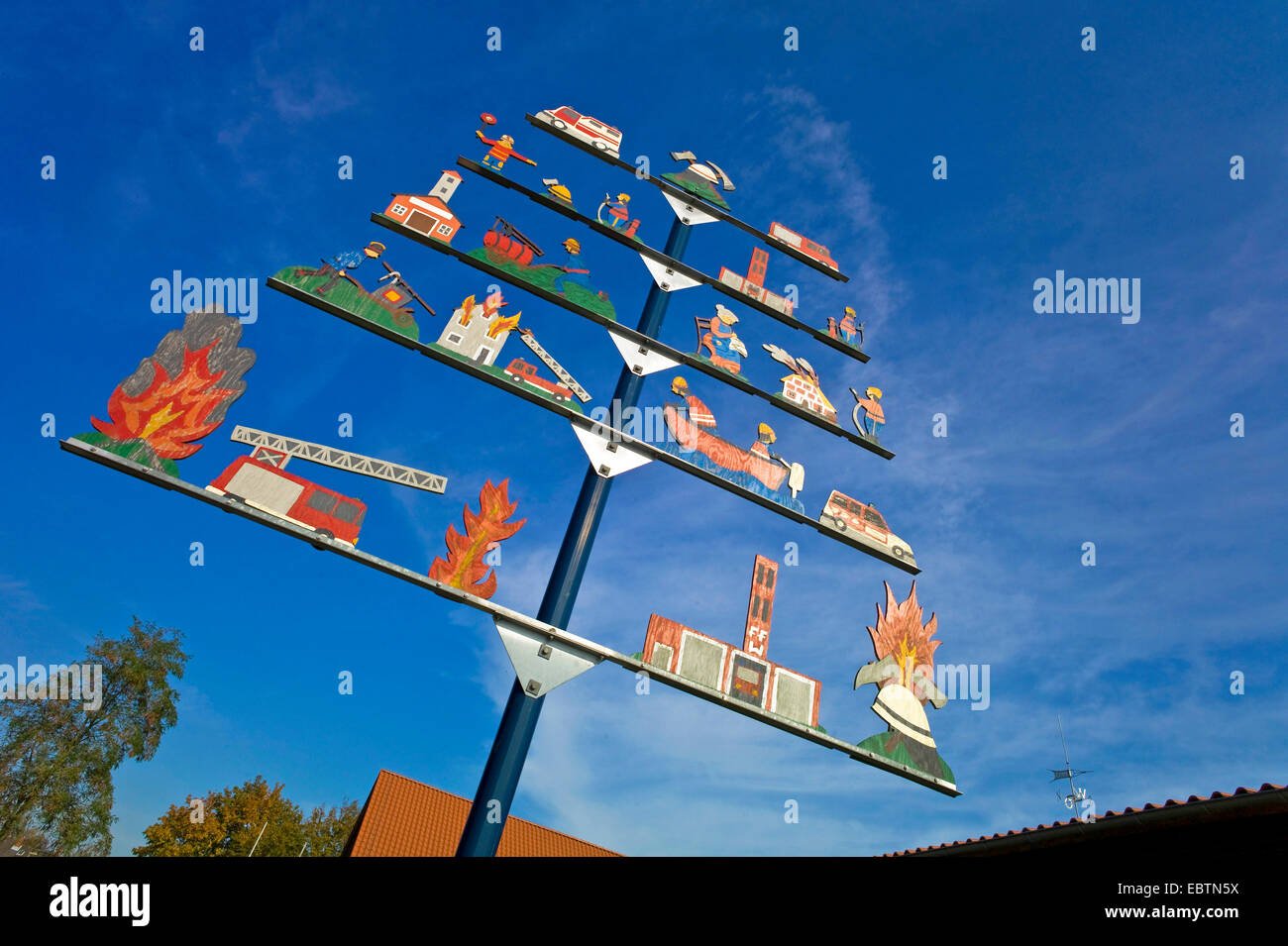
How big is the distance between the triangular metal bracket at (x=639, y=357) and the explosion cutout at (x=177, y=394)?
3.70 meters

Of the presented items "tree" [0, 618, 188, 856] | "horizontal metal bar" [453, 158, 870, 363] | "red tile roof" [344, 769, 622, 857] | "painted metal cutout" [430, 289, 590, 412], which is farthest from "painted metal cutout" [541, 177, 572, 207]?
"tree" [0, 618, 188, 856]

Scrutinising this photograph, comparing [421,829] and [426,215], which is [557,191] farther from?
[421,829]

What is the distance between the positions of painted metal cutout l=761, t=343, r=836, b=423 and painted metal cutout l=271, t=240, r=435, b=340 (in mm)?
4259

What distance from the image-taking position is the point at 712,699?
18.6 feet

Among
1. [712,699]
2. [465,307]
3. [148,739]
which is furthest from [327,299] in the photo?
[148,739]

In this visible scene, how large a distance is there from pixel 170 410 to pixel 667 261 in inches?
222

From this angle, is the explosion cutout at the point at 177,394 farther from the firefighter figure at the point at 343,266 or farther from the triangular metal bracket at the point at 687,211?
the triangular metal bracket at the point at 687,211

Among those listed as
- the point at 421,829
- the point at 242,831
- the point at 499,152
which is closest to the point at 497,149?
the point at 499,152

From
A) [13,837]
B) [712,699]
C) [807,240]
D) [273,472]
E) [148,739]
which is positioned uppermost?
[807,240]
